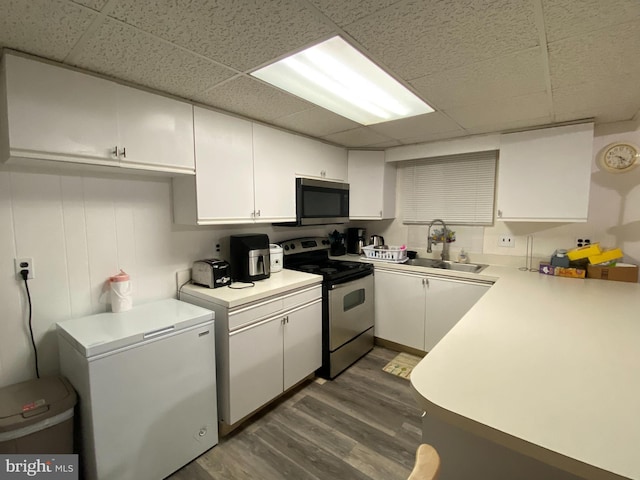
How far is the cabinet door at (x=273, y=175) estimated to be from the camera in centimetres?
227

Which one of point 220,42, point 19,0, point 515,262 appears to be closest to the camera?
point 19,0

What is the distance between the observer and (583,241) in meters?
2.45

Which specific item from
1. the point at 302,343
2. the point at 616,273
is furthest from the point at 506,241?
the point at 302,343

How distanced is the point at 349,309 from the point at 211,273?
1.27 m

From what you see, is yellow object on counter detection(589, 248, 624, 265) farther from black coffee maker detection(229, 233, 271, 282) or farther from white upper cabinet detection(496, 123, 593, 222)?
black coffee maker detection(229, 233, 271, 282)

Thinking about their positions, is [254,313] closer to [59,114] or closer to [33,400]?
[33,400]

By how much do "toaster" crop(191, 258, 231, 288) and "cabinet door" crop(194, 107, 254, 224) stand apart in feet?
1.05

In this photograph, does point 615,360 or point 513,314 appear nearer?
point 615,360

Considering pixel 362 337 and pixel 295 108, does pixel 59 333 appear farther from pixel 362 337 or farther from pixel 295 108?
pixel 362 337

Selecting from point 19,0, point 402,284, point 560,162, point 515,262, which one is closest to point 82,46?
point 19,0

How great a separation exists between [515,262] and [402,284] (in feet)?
3.47

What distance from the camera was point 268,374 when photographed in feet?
6.82

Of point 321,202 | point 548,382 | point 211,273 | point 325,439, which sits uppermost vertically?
point 321,202

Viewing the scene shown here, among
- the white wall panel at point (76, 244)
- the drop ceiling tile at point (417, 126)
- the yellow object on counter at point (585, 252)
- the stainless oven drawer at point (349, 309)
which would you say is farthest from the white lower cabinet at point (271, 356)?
the yellow object on counter at point (585, 252)
